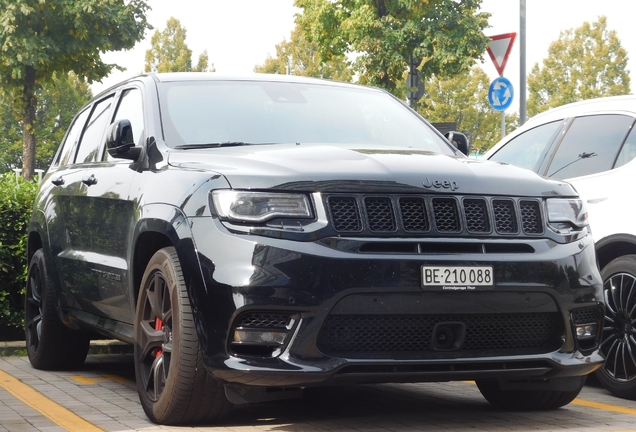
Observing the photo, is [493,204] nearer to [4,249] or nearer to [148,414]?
[148,414]

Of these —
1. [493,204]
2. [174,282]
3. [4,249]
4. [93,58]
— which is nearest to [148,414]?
[174,282]

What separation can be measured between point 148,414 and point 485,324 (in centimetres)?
174

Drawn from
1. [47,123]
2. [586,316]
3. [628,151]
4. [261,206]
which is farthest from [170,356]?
[47,123]

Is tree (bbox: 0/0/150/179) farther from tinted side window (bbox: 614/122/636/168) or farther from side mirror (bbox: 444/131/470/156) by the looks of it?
tinted side window (bbox: 614/122/636/168)

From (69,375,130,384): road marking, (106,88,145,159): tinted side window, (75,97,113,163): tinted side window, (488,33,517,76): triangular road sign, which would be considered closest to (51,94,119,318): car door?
(75,97,113,163): tinted side window

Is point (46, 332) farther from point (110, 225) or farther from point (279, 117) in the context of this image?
point (279, 117)

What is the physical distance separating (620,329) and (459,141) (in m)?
1.55

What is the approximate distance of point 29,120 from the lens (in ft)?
104

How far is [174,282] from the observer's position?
490 centimetres

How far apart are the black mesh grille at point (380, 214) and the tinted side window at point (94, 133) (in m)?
2.92

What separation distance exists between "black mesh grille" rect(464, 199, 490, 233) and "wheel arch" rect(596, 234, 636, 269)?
6.82ft

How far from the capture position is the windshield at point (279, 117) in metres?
5.84

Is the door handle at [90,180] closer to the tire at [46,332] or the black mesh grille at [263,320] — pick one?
the tire at [46,332]

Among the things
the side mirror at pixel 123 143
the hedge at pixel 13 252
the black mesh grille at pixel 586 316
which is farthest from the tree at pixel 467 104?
the black mesh grille at pixel 586 316
